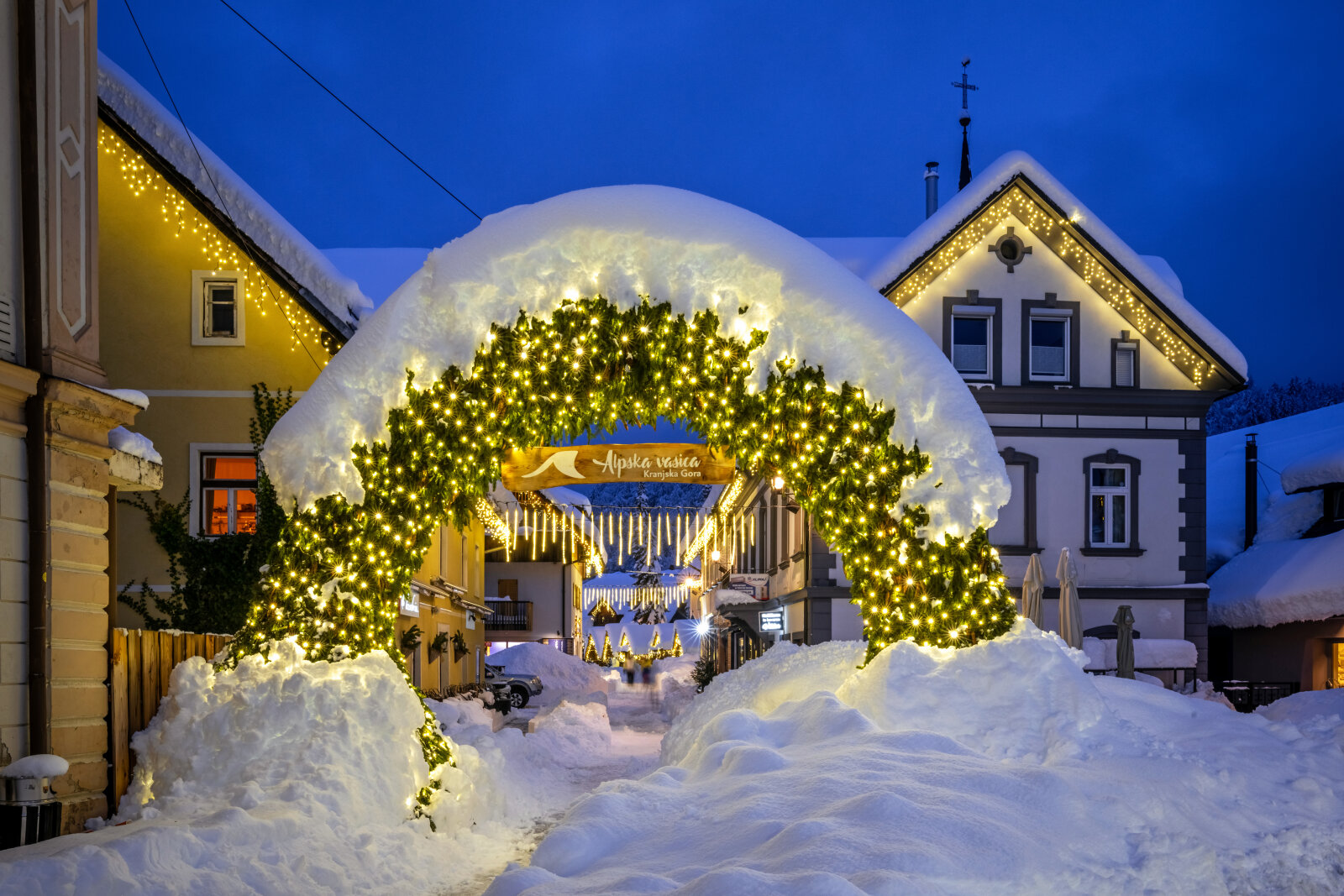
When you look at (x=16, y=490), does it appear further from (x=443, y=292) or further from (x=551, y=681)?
(x=551, y=681)

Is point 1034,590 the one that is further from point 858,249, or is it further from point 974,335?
point 858,249

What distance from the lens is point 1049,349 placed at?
21.3 m

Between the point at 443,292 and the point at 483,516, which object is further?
the point at 483,516

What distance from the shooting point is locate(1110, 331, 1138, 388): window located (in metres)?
21.2

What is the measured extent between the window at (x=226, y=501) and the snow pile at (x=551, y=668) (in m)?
17.6

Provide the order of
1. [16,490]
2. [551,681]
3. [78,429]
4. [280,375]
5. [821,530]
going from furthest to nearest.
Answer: [551,681] < [280,375] < [821,530] < [78,429] < [16,490]

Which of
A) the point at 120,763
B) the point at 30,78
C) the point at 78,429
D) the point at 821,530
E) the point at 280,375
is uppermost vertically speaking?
the point at 30,78

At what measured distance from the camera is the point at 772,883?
4527 mm

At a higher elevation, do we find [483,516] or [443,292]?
[443,292]

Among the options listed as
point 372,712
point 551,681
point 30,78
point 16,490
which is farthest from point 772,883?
point 551,681

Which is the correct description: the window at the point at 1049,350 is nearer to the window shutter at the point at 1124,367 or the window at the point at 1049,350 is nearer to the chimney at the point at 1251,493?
the window shutter at the point at 1124,367

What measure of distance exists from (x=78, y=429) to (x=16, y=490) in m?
0.78

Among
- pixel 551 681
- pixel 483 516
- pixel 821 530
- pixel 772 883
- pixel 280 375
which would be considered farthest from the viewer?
pixel 551 681

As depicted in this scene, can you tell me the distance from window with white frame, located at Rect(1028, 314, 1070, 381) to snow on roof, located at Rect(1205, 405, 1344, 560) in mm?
5998
